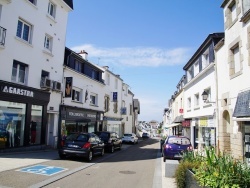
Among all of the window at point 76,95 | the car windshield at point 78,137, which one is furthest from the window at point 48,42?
the car windshield at point 78,137

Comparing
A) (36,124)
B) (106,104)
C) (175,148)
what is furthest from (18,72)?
(106,104)

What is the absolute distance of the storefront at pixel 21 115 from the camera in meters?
14.0

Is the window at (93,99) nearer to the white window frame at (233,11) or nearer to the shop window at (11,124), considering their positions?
the shop window at (11,124)

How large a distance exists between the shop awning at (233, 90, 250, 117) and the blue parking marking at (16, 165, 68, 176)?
810 centimetres

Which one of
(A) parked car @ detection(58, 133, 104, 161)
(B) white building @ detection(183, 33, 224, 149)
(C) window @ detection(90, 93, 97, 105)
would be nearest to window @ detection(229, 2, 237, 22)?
(B) white building @ detection(183, 33, 224, 149)

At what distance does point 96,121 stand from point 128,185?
19306 mm

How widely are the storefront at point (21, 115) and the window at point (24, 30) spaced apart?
3.36 metres

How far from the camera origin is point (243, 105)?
1066 cm

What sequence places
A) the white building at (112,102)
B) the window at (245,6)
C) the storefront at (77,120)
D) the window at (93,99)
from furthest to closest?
the white building at (112,102) < the window at (93,99) < the storefront at (77,120) < the window at (245,6)

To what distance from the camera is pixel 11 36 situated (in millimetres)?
14539

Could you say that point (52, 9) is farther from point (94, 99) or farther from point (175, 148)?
point (175, 148)

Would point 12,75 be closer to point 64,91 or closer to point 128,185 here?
point 64,91

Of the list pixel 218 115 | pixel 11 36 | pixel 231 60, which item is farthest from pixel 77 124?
pixel 231 60

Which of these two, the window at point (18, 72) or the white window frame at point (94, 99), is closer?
the window at point (18, 72)
